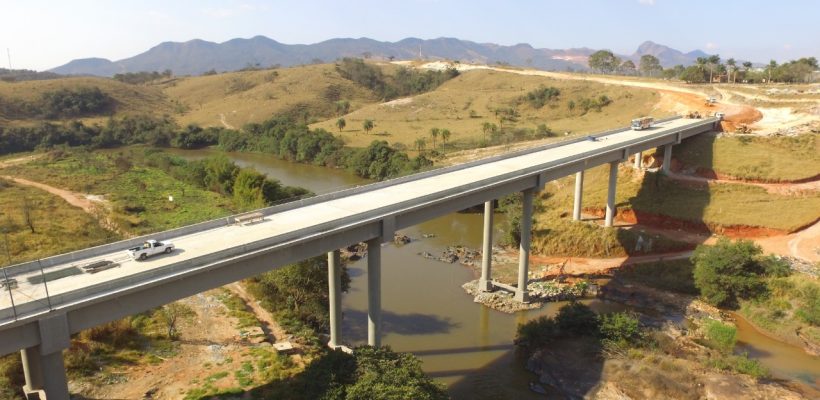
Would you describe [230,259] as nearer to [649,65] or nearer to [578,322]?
[578,322]

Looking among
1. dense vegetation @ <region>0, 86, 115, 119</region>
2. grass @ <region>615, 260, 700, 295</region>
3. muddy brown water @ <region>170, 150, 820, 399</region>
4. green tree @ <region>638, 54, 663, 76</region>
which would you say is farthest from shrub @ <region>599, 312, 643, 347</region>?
green tree @ <region>638, 54, 663, 76</region>

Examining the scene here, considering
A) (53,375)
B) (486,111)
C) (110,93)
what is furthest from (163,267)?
(110,93)

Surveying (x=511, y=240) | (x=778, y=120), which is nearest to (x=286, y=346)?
(x=511, y=240)

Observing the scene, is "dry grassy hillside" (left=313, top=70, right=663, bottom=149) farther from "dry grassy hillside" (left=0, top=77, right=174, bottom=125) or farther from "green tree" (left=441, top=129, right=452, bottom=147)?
"dry grassy hillside" (left=0, top=77, right=174, bottom=125)

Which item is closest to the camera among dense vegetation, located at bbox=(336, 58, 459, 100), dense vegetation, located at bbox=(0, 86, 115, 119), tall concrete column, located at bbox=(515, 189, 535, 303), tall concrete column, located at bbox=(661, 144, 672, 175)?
tall concrete column, located at bbox=(515, 189, 535, 303)

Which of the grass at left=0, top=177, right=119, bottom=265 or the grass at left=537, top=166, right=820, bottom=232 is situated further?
the grass at left=537, top=166, right=820, bottom=232

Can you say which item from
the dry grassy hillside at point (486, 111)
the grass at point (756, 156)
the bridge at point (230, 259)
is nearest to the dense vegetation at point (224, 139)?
the dry grassy hillside at point (486, 111)

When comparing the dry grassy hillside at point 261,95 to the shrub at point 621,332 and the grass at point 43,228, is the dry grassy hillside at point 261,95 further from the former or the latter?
the shrub at point 621,332

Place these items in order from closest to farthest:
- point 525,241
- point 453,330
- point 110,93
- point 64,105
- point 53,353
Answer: point 53,353 → point 453,330 → point 525,241 → point 64,105 → point 110,93
